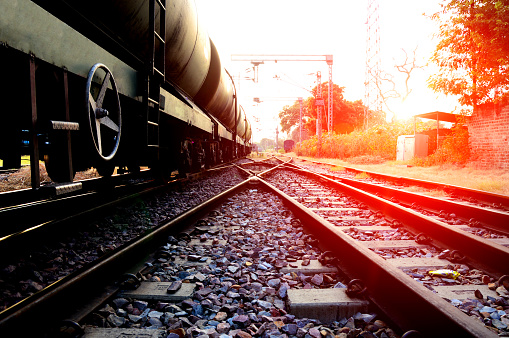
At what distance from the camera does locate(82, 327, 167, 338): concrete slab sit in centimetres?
124

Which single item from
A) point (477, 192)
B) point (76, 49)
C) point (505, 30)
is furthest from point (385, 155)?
point (76, 49)

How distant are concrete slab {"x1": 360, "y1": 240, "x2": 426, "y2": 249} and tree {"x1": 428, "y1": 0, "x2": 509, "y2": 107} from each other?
9416mm

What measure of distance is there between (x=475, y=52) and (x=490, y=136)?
3.05 meters

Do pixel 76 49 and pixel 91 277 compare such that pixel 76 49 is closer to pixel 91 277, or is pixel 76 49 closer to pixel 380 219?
pixel 91 277

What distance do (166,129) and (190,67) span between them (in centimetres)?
129

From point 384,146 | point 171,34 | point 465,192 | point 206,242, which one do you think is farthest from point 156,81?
point 384,146

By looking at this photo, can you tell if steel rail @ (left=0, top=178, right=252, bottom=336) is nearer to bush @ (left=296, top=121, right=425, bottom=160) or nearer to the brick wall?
the brick wall

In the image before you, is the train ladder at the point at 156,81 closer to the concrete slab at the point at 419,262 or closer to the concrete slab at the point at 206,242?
the concrete slab at the point at 206,242

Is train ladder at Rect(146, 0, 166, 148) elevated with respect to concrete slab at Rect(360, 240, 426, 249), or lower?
elevated

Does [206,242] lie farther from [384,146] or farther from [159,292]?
[384,146]

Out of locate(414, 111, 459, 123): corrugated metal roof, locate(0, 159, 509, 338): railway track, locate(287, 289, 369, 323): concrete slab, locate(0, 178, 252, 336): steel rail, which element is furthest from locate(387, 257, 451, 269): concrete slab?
locate(414, 111, 459, 123): corrugated metal roof

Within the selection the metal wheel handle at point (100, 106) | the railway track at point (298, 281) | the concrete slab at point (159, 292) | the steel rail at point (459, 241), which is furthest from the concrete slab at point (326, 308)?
the metal wheel handle at point (100, 106)

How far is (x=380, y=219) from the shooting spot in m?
3.54

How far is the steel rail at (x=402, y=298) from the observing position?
1084mm
